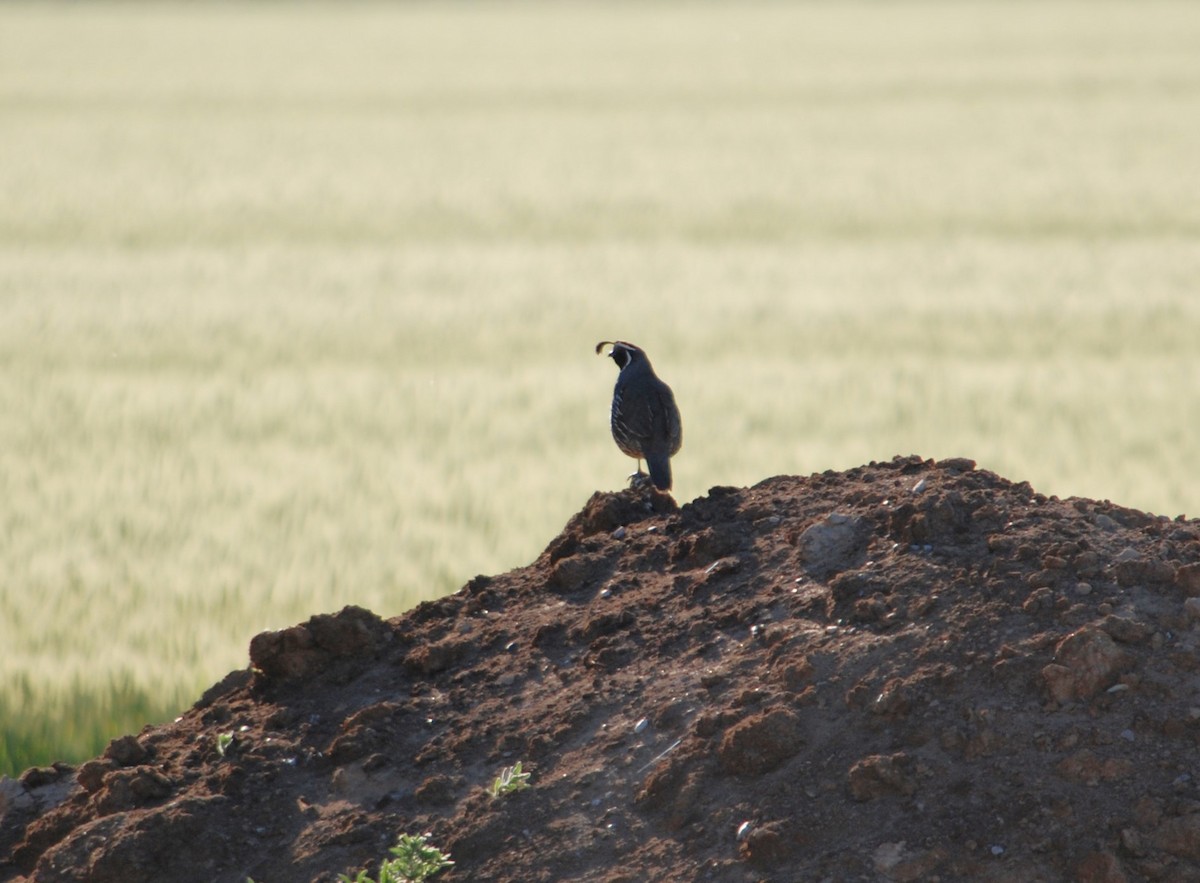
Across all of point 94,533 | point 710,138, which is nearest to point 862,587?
point 94,533

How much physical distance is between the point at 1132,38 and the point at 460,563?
53760 mm

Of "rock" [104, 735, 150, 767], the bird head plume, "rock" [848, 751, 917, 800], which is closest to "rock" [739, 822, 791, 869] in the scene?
"rock" [848, 751, 917, 800]

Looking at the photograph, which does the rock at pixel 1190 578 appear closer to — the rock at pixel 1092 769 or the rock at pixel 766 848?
the rock at pixel 1092 769

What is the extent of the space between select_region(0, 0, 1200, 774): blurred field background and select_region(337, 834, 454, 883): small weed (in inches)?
97.9

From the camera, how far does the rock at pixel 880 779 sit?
3.90m

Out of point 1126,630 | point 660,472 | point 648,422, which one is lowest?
point 1126,630

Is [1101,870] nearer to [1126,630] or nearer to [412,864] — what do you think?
[1126,630]

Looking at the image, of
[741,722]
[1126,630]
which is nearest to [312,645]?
[741,722]

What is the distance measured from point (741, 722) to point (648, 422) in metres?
2.34

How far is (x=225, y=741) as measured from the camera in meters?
4.78

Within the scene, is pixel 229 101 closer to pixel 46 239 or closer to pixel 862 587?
pixel 46 239

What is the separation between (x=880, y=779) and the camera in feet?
12.8

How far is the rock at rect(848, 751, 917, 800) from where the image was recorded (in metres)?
3.90

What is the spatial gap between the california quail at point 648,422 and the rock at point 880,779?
2.48m
